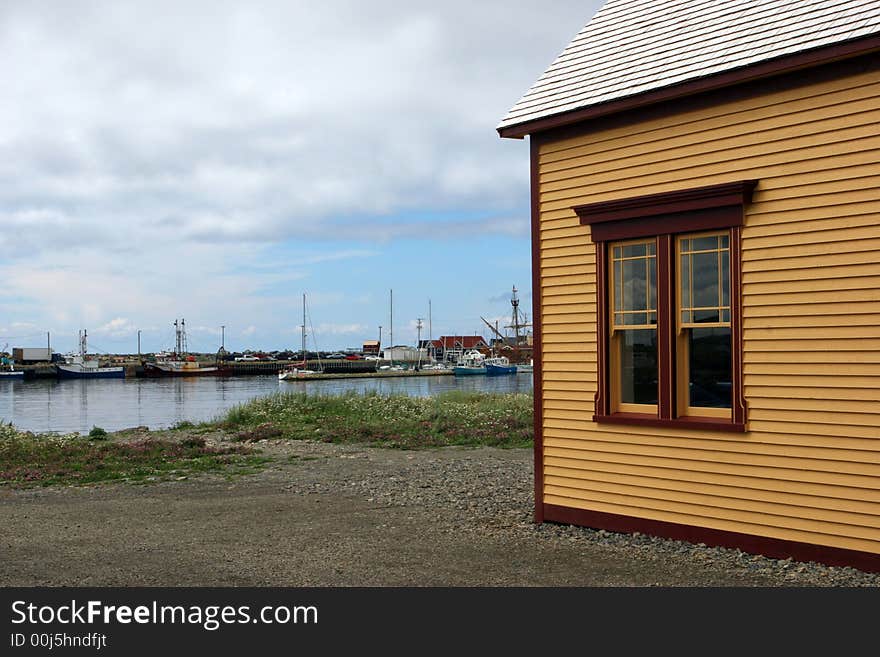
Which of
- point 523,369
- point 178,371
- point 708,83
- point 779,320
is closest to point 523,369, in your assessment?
point 523,369

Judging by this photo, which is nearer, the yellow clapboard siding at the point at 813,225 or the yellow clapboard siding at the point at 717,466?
the yellow clapboard siding at the point at 813,225

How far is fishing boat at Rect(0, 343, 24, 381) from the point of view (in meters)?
117

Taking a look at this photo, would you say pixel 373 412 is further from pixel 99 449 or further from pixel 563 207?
pixel 563 207

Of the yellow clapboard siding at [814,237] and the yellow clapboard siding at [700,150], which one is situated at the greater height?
the yellow clapboard siding at [700,150]

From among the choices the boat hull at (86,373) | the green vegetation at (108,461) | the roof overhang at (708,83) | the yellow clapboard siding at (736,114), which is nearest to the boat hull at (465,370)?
the boat hull at (86,373)

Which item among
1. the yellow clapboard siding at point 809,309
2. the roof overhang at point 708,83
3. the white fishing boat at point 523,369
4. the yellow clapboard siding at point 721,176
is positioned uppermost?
the roof overhang at point 708,83

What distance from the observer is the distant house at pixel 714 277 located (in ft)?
27.8

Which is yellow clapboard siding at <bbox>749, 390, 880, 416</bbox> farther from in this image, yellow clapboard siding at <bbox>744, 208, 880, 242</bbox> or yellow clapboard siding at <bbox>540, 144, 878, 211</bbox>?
yellow clapboard siding at <bbox>540, 144, 878, 211</bbox>

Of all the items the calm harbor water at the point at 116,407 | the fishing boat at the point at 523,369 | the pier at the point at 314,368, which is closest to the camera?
the calm harbor water at the point at 116,407

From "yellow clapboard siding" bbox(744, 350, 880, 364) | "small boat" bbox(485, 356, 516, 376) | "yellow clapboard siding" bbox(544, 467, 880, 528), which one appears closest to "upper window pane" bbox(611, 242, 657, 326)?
"yellow clapboard siding" bbox(744, 350, 880, 364)

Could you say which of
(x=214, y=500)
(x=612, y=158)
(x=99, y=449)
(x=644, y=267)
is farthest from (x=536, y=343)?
(x=99, y=449)

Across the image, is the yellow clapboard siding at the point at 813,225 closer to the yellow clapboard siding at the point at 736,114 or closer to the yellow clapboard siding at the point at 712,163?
the yellow clapboard siding at the point at 712,163

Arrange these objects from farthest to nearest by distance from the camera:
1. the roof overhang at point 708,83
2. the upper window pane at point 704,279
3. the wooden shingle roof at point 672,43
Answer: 1. the upper window pane at point 704,279
2. the wooden shingle roof at point 672,43
3. the roof overhang at point 708,83

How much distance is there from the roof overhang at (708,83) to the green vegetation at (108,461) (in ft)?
29.5
